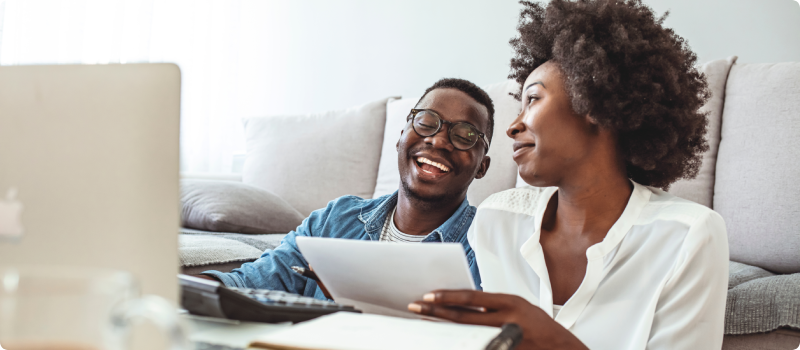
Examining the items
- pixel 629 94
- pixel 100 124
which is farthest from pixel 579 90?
pixel 100 124

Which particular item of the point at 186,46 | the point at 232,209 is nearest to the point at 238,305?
the point at 232,209

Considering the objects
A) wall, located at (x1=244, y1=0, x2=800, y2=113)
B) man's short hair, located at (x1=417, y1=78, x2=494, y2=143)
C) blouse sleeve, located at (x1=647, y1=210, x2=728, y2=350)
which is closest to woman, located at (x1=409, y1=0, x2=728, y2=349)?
blouse sleeve, located at (x1=647, y1=210, x2=728, y2=350)

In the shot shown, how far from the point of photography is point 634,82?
995mm

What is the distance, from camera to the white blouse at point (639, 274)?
2.66ft

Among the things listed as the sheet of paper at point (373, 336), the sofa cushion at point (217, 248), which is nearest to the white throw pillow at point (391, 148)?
the sofa cushion at point (217, 248)

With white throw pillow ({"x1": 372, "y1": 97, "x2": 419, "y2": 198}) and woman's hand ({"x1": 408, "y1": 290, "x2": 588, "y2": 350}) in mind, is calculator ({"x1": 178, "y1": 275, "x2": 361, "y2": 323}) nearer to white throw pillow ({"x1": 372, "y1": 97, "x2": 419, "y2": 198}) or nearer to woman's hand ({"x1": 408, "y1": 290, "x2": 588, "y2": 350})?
woman's hand ({"x1": 408, "y1": 290, "x2": 588, "y2": 350})

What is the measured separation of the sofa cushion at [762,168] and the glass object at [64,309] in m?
1.39

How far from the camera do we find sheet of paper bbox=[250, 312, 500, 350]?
1.31 ft

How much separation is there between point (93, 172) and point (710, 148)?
1.50 metres

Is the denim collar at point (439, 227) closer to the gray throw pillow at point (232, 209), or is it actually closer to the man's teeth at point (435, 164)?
the man's teeth at point (435, 164)

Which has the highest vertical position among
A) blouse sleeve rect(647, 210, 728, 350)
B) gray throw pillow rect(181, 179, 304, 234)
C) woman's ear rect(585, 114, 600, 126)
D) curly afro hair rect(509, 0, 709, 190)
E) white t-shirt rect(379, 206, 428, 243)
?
curly afro hair rect(509, 0, 709, 190)

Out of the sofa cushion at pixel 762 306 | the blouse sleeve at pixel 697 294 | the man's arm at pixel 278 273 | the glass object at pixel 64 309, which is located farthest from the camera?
the man's arm at pixel 278 273

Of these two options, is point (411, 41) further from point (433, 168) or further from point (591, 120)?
point (591, 120)

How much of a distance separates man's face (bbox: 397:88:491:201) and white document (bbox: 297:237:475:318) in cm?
57
